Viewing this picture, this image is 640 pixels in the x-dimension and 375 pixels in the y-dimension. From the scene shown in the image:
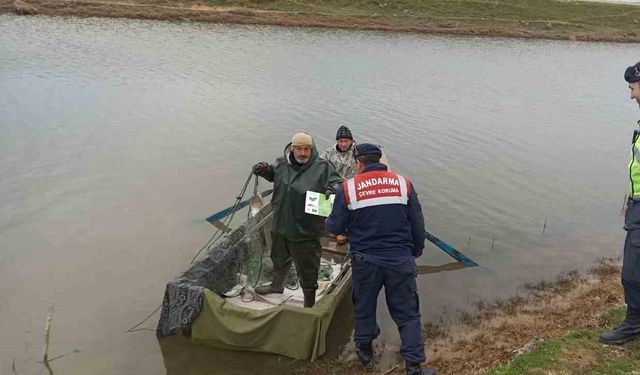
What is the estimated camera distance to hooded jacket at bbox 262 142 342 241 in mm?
6199

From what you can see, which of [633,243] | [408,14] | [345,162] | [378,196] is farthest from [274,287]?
[408,14]

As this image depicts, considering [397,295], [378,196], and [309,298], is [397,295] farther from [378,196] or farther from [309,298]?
[309,298]

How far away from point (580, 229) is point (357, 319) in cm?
713

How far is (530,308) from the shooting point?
26.2ft

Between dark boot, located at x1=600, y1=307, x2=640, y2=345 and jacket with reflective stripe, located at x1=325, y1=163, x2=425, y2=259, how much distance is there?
2.25 metres

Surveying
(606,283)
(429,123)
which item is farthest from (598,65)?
(606,283)

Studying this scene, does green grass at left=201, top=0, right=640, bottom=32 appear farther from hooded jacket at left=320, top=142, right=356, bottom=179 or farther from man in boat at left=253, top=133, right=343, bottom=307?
man in boat at left=253, top=133, right=343, bottom=307

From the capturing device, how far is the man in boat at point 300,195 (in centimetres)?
618

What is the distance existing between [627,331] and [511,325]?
1.86 metres

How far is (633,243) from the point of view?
205 inches

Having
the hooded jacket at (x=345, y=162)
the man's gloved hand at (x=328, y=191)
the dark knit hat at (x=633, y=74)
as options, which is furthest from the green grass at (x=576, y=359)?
the hooded jacket at (x=345, y=162)

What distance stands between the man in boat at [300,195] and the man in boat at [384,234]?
946mm

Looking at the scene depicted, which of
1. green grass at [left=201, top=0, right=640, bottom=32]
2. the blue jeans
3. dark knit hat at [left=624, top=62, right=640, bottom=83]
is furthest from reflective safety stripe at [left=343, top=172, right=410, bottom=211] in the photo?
green grass at [left=201, top=0, right=640, bottom=32]

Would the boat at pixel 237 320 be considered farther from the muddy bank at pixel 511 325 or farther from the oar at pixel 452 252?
the oar at pixel 452 252
